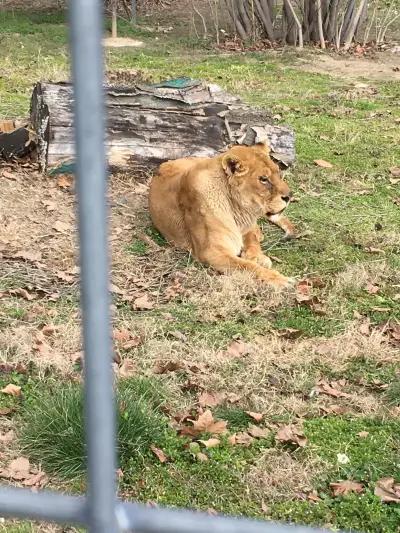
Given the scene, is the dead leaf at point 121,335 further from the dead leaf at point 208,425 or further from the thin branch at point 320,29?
the thin branch at point 320,29

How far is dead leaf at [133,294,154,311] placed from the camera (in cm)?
524

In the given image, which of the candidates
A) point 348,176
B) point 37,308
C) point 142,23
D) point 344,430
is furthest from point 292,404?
point 142,23

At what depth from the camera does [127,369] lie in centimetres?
434

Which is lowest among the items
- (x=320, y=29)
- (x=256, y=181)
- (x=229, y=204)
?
(x=229, y=204)

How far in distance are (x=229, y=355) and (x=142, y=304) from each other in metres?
0.93

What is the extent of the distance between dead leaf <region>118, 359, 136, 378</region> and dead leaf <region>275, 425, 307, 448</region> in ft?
2.96

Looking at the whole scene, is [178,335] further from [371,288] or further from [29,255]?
[29,255]

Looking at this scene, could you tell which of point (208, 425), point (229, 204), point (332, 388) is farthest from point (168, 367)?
point (229, 204)

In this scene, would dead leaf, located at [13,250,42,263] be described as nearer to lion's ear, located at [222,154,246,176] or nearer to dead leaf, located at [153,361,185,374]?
lion's ear, located at [222,154,246,176]

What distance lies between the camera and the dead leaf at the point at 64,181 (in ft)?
24.5

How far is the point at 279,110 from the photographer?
10961 millimetres

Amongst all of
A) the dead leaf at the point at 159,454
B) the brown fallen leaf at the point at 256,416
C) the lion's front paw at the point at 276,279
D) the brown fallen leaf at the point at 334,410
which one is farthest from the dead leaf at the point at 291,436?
the lion's front paw at the point at 276,279

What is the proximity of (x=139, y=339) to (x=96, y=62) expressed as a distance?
4.15 meters

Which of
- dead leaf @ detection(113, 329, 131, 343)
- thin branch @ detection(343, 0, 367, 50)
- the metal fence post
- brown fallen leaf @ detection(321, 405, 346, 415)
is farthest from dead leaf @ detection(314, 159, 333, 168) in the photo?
thin branch @ detection(343, 0, 367, 50)
